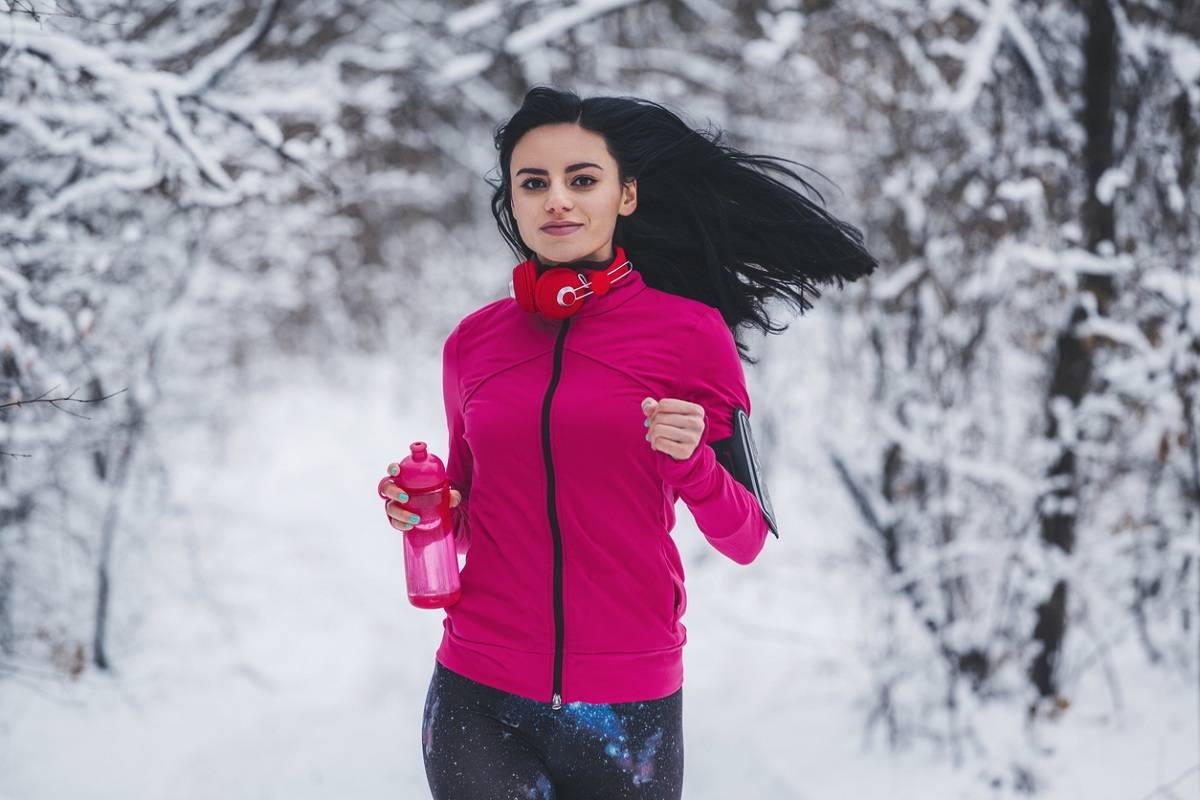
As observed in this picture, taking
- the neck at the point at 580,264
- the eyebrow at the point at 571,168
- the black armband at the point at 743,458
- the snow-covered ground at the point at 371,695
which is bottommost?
the snow-covered ground at the point at 371,695

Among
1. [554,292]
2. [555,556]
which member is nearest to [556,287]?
[554,292]

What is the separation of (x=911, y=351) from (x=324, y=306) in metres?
11.2

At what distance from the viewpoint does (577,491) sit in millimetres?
1725

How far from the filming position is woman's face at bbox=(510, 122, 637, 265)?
186 centimetres

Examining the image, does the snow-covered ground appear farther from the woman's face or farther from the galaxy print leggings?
the woman's face

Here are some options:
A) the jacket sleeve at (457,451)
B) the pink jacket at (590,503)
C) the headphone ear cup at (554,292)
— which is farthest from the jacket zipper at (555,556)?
the jacket sleeve at (457,451)

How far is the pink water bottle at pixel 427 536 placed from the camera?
5.83 ft

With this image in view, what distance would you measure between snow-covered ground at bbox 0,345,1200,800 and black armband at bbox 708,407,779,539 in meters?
1.93

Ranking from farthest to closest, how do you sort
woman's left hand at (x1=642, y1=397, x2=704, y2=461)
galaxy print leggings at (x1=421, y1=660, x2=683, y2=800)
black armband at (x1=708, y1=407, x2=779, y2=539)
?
black armband at (x1=708, y1=407, x2=779, y2=539)
galaxy print leggings at (x1=421, y1=660, x2=683, y2=800)
woman's left hand at (x1=642, y1=397, x2=704, y2=461)

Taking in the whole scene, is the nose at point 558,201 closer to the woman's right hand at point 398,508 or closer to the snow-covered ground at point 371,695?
the woman's right hand at point 398,508

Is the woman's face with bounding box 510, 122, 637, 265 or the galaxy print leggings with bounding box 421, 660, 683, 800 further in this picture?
the woman's face with bounding box 510, 122, 637, 265

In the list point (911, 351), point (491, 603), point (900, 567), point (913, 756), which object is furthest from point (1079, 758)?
point (491, 603)

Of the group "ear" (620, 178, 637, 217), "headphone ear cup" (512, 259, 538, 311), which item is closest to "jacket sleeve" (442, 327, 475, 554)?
"headphone ear cup" (512, 259, 538, 311)

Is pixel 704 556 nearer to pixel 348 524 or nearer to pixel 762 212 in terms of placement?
pixel 348 524
